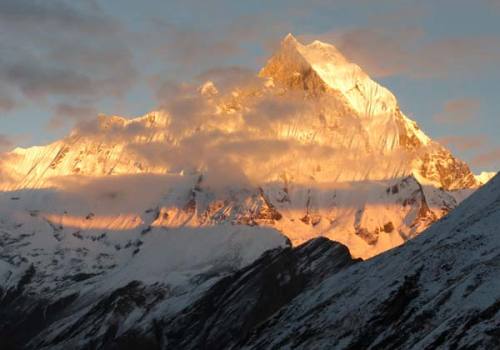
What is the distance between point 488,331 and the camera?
198 m

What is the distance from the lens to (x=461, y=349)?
198 meters

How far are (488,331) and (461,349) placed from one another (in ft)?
15.2
